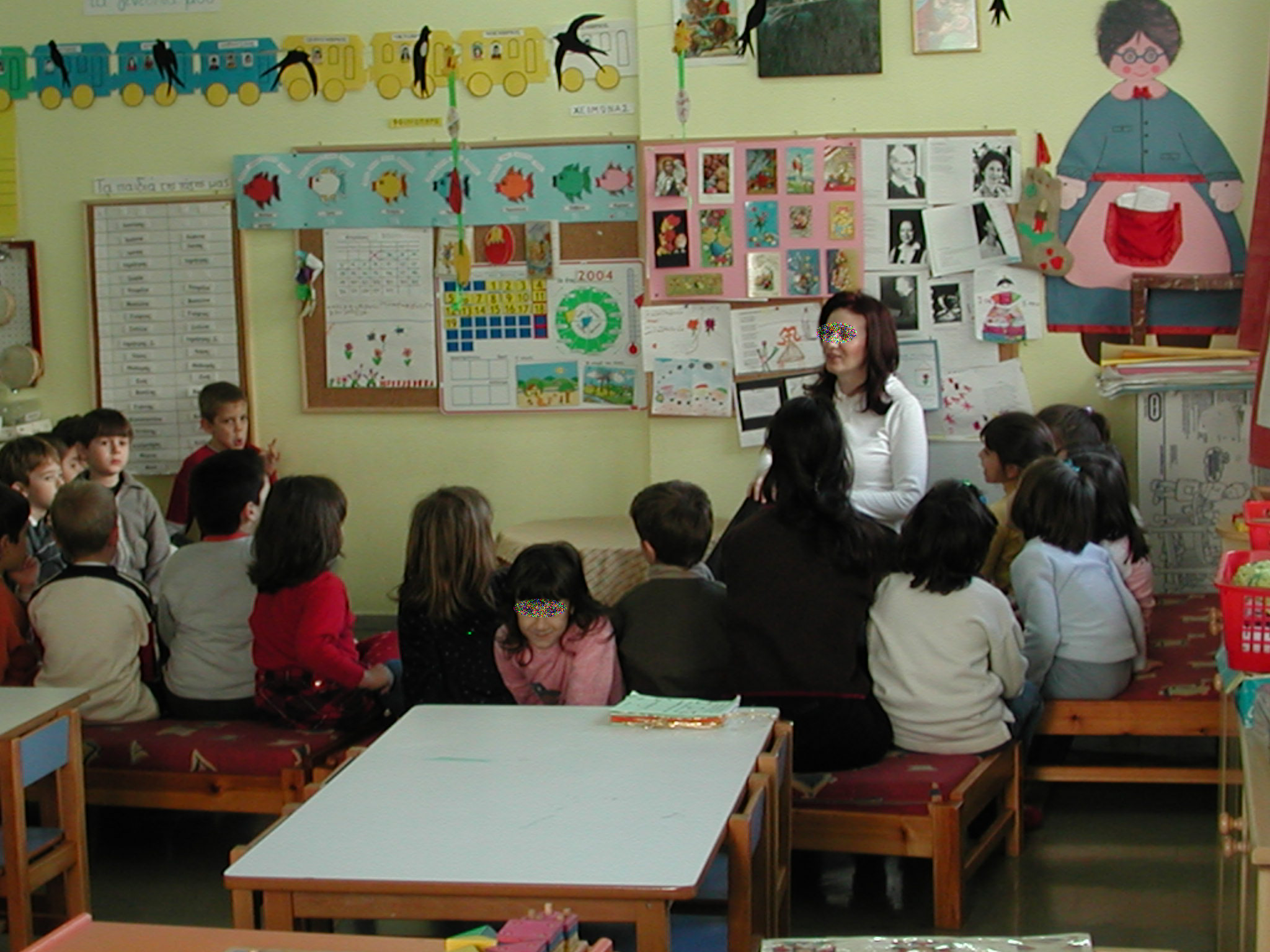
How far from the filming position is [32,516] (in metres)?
4.29

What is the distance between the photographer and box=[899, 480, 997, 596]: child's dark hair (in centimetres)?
312

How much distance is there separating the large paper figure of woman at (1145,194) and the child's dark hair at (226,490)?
2.72 metres

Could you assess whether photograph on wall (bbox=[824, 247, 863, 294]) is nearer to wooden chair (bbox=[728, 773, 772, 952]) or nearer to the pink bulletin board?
the pink bulletin board

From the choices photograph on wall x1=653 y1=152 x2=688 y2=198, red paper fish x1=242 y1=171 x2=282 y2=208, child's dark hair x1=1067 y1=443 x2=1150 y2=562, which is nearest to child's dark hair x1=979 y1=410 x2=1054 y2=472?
child's dark hair x1=1067 y1=443 x2=1150 y2=562

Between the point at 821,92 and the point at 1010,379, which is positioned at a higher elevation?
the point at 821,92

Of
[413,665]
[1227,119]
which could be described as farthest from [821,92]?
[413,665]

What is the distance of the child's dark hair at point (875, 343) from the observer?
4105 mm

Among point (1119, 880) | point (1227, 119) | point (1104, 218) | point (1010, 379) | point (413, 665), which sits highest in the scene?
point (1227, 119)

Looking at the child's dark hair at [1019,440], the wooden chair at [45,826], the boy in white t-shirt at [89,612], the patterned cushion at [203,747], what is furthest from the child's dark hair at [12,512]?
the child's dark hair at [1019,440]

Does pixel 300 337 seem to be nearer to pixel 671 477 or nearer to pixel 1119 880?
pixel 671 477

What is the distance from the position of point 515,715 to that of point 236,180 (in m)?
3.40

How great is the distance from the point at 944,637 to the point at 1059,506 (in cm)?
70

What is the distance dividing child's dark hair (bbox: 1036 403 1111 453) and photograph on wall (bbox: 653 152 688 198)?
1.41 meters

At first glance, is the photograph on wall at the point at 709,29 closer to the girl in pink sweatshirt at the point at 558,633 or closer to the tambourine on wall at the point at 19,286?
the girl in pink sweatshirt at the point at 558,633
